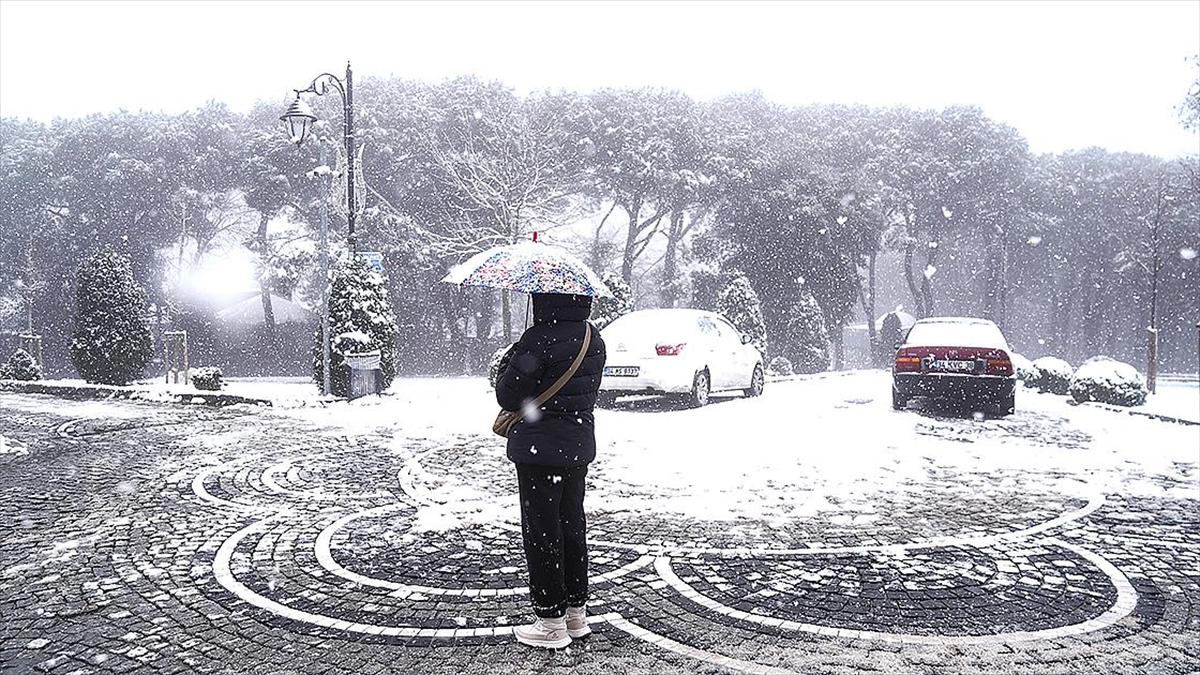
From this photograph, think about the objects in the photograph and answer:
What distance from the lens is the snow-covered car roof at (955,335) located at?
13266 mm

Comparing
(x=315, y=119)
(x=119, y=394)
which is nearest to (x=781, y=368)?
(x=315, y=119)

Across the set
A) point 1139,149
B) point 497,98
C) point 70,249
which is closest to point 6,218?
point 70,249

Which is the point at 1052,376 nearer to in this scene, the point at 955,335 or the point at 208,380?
the point at 955,335

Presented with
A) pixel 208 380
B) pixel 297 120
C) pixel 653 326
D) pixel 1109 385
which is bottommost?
pixel 1109 385

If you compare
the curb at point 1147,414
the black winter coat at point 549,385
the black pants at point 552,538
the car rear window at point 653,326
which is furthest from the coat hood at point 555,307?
Answer: the curb at point 1147,414

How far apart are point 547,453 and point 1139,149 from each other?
5271cm

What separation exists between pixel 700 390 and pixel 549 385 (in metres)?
10.4

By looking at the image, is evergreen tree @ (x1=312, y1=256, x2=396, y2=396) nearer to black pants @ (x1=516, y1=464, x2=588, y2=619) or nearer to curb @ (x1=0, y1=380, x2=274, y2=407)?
curb @ (x1=0, y1=380, x2=274, y2=407)

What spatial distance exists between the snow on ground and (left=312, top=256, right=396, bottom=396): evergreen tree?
646mm

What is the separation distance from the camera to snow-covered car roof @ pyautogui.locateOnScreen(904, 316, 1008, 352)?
13.3 meters

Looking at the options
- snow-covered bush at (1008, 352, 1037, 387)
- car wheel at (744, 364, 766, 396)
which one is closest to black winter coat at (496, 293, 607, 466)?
car wheel at (744, 364, 766, 396)

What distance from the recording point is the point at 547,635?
3.93 meters

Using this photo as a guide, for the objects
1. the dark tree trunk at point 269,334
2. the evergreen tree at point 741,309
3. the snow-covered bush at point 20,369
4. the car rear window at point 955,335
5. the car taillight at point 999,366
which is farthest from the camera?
the dark tree trunk at point 269,334

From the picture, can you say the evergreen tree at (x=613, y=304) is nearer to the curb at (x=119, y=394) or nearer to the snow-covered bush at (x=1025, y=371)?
the curb at (x=119, y=394)
